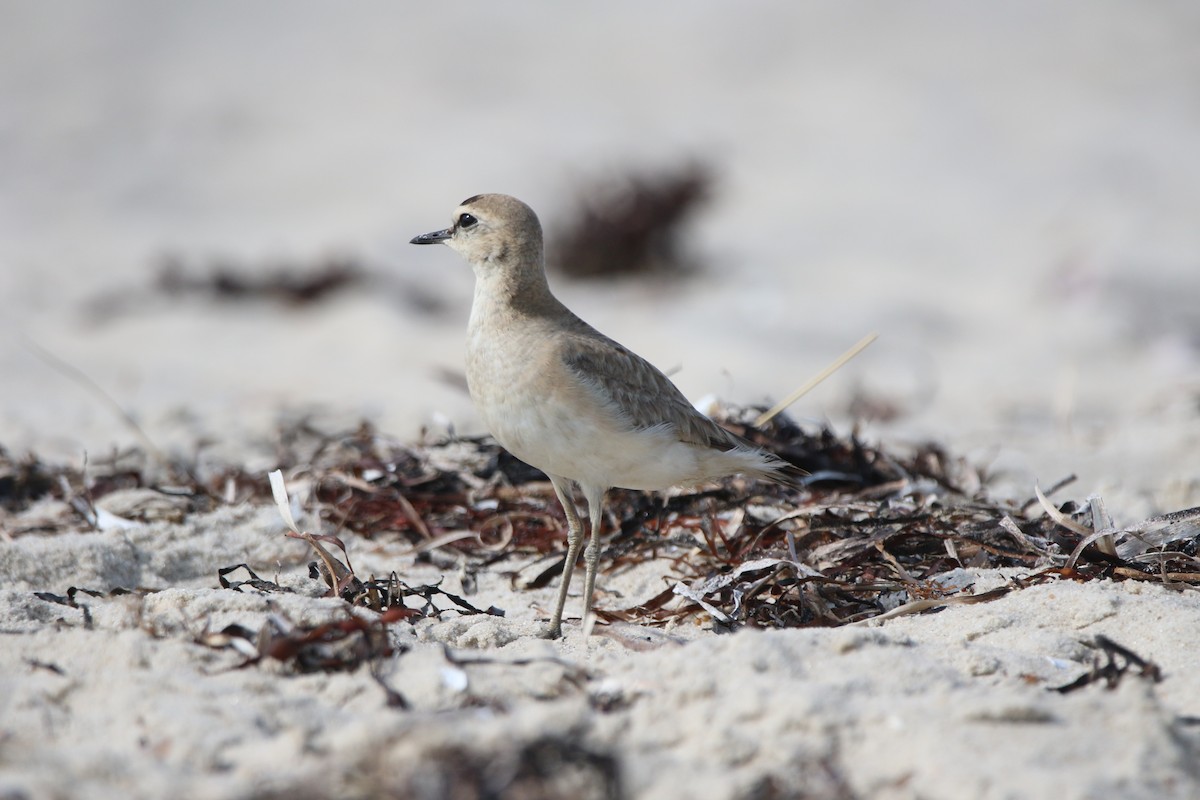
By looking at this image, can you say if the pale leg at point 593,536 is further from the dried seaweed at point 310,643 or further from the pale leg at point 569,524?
the dried seaweed at point 310,643

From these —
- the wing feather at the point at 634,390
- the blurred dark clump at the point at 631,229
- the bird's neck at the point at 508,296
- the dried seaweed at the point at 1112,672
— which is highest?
the blurred dark clump at the point at 631,229

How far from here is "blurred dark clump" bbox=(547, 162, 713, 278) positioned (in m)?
11.5

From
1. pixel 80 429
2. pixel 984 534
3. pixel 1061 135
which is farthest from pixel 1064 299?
pixel 80 429

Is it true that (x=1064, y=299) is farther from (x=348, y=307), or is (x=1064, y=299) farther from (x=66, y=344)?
(x=66, y=344)

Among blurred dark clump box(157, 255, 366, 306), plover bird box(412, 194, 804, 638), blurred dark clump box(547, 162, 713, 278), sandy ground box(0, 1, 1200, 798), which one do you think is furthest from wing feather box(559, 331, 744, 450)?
blurred dark clump box(547, 162, 713, 278)

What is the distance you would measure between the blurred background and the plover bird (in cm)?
158

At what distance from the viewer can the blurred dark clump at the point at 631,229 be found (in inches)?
452

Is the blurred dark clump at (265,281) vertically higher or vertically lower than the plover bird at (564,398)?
higher

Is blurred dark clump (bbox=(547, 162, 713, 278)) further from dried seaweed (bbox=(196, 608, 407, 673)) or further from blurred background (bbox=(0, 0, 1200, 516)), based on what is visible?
dried seaweed (bbox=(196, 608, 407, 673))

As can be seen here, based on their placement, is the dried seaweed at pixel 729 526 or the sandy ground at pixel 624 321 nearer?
the sandy ground at pixel 624 321

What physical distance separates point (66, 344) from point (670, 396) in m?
6.37

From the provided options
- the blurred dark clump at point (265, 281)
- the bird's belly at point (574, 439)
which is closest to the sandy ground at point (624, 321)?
the blurred dark clump at point (265, 281)

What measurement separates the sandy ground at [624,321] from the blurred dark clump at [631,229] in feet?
0.92

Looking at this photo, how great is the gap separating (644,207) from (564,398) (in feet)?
26.4
